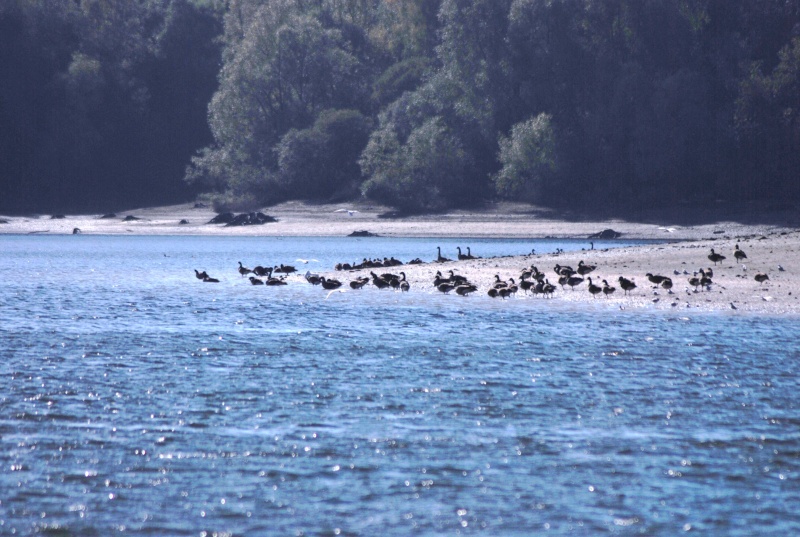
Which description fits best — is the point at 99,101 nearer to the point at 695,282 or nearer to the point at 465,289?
the point at 465,289

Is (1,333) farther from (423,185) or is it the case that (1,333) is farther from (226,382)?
(423,185)

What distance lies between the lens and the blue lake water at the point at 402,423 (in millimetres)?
8711

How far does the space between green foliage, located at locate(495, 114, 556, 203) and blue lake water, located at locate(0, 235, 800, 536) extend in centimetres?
3430

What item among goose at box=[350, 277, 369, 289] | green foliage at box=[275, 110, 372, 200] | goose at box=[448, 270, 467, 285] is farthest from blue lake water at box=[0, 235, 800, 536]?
green foliage at box=[275, 110, 372, 200]

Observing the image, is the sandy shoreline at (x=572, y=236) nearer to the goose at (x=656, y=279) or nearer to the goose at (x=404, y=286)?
the goose at (x=656, y=279)

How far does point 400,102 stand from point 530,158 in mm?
12130

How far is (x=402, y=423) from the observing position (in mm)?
11805

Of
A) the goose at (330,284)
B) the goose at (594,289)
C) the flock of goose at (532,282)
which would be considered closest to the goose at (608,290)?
the flock of goose at (532,282)

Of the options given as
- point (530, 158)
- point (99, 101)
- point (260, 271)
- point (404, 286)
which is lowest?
point (404, 286)

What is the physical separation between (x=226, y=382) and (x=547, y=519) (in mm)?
6906

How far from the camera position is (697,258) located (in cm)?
2925

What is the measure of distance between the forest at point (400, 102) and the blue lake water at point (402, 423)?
3521 cm

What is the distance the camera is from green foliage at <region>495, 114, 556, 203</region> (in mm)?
55688

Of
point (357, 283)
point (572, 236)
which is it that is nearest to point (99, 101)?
point (572, 236)
